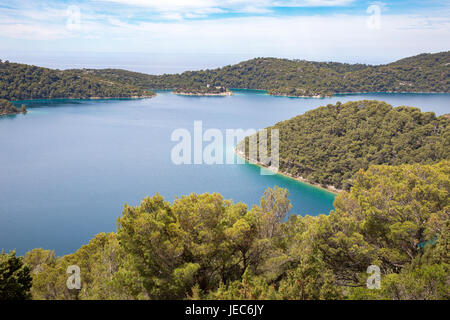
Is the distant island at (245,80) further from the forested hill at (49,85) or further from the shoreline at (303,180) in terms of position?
the shoreline at (303,180)

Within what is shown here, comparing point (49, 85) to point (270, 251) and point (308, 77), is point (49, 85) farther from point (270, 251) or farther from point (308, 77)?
point (270, 251)

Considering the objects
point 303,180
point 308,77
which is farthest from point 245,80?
point 303,180

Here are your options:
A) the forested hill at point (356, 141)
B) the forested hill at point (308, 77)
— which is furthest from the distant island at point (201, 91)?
the forested hill at point (356, 141)

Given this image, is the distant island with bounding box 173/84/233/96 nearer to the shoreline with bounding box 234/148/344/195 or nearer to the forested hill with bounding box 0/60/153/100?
the forested hill with bounding box 0/60/153/100

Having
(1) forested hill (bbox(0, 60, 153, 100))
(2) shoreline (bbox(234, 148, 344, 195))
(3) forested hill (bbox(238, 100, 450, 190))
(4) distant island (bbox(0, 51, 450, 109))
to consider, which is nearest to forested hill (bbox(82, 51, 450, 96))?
(4) distant island (bbox(0, 51, 450, 109))

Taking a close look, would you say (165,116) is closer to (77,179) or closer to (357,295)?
(77,179)

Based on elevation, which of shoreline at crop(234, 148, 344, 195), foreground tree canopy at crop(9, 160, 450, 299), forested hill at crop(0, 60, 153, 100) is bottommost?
shoreline at crop(234, 148, 344, 195)
